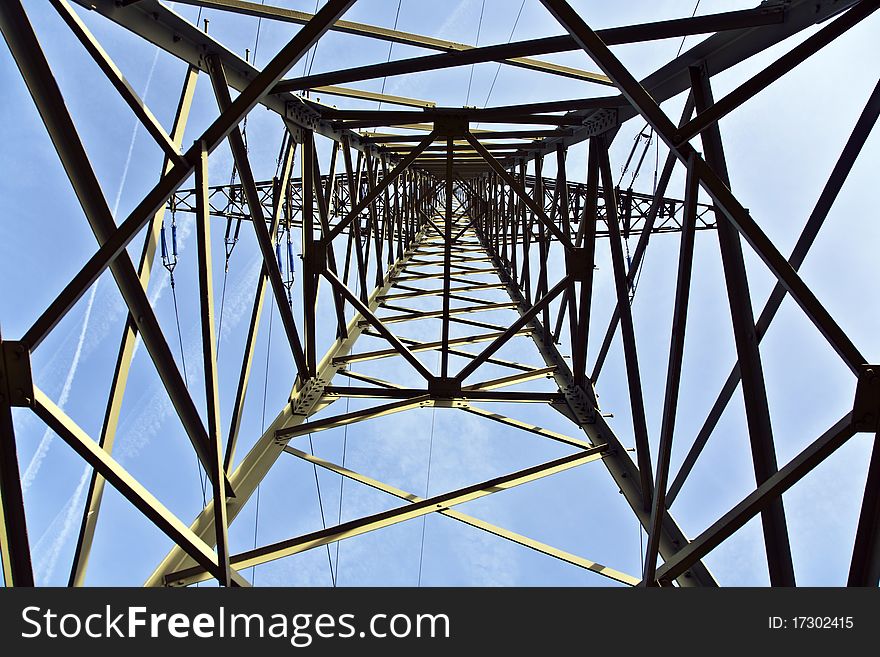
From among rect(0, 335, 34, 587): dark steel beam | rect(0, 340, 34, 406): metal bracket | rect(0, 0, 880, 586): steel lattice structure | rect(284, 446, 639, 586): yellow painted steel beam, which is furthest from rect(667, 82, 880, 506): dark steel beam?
rect(0, 335, 34, 587): dark steel beam

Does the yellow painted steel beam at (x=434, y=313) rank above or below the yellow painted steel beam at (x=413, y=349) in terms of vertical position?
above

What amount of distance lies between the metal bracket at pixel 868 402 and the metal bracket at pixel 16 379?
5082 millimetres

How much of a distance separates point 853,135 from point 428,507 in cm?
479

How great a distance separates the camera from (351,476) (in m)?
7.04

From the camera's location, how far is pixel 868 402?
3.53m

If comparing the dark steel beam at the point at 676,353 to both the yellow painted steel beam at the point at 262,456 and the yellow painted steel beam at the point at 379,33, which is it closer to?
the yellow painted steel beam at the point at 379,33

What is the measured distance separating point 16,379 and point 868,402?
5.25 m

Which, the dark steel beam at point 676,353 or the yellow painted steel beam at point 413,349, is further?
the yellow painted steel beam at point 413,349

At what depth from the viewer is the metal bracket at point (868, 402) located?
3508 millimetres

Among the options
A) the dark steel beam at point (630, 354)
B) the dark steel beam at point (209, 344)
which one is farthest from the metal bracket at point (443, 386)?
the dark steel beam at point (209, 344)

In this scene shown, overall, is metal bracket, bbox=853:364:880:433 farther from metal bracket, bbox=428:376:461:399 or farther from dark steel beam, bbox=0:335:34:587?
metal bracket, bbox=428:376:461:399
